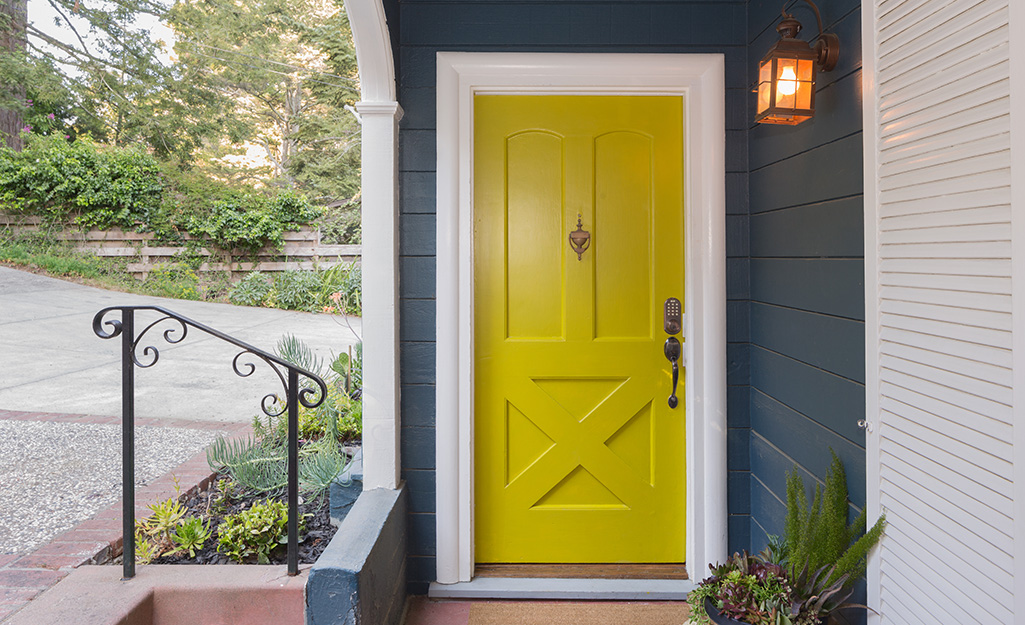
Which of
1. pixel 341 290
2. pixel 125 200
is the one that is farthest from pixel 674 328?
pixel 125 200

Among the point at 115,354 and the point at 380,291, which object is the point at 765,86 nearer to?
the point at 380,291

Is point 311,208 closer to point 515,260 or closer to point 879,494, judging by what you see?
point 515,260

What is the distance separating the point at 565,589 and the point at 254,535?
1.06 m

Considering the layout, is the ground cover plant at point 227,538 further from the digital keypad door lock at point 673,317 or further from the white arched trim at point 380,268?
the digital keypad door lock at point 673,317

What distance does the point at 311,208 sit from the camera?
9078mm

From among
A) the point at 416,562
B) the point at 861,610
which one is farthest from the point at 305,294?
the point at 861,610

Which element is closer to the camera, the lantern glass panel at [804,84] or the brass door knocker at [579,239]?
the lantern glass panel at [804,84]

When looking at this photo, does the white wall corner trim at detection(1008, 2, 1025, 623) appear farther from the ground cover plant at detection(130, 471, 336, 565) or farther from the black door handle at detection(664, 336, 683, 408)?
the ground cover plant at detection(130, 471, 336, 565)

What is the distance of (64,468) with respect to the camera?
3104 millimetres

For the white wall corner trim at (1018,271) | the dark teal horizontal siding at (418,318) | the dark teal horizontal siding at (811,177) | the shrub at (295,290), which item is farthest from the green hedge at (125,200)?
the white wall corner trim at (1018,271)

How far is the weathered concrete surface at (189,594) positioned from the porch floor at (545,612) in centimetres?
49

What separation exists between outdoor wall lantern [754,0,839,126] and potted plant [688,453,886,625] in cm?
85

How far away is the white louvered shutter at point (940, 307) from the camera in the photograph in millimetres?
1047

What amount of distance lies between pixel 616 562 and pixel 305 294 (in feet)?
22.9
